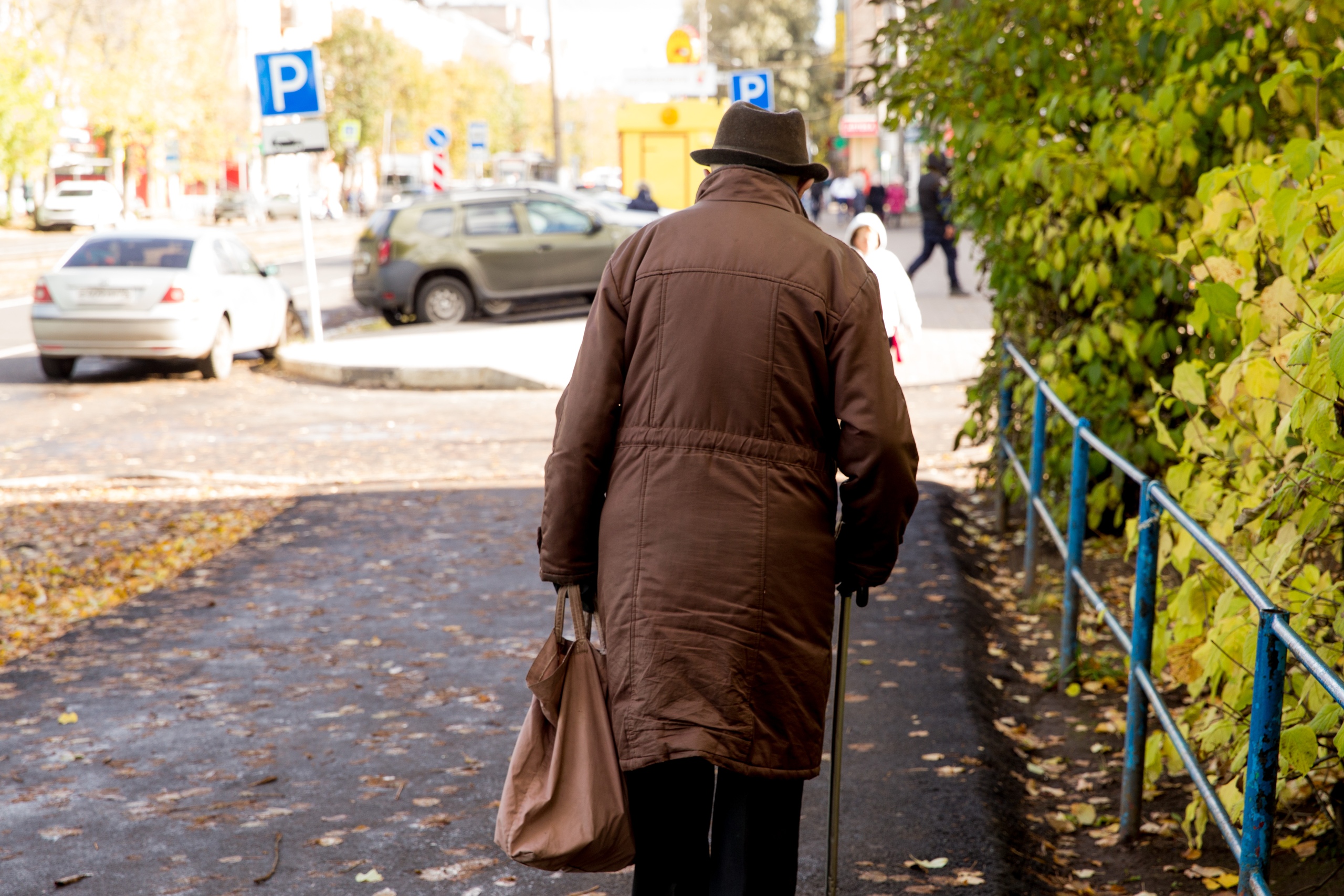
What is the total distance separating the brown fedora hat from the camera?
291cm

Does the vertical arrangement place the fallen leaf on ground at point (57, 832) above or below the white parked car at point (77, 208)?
below

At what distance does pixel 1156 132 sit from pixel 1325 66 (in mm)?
729

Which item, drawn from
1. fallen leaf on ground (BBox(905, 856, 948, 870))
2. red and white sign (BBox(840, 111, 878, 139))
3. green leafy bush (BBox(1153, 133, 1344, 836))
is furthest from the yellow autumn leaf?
red and white sign (BBox(840, 111, 878, 139))

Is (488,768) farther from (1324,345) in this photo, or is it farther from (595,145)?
(595,145)

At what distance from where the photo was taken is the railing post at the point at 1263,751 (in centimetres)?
274

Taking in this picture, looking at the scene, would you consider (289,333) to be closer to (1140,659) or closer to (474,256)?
(474,256)

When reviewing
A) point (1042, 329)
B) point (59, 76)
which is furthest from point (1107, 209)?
point (59, 76)

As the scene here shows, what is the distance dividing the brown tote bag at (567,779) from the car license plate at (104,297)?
12873 mm

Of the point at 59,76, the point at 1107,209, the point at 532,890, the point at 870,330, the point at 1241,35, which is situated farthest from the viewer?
the point at 59,76

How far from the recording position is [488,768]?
4.80m

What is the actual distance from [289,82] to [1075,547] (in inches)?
474

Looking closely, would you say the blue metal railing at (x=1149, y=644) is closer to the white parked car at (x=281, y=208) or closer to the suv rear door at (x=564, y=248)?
the suv rear door at (x=564, y=248)

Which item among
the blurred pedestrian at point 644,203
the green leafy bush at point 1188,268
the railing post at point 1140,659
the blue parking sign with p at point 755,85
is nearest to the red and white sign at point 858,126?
the blurred pedestrian at point 644,203

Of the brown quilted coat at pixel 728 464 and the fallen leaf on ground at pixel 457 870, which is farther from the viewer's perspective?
the fallen leaf on ground at pixel 457 870
